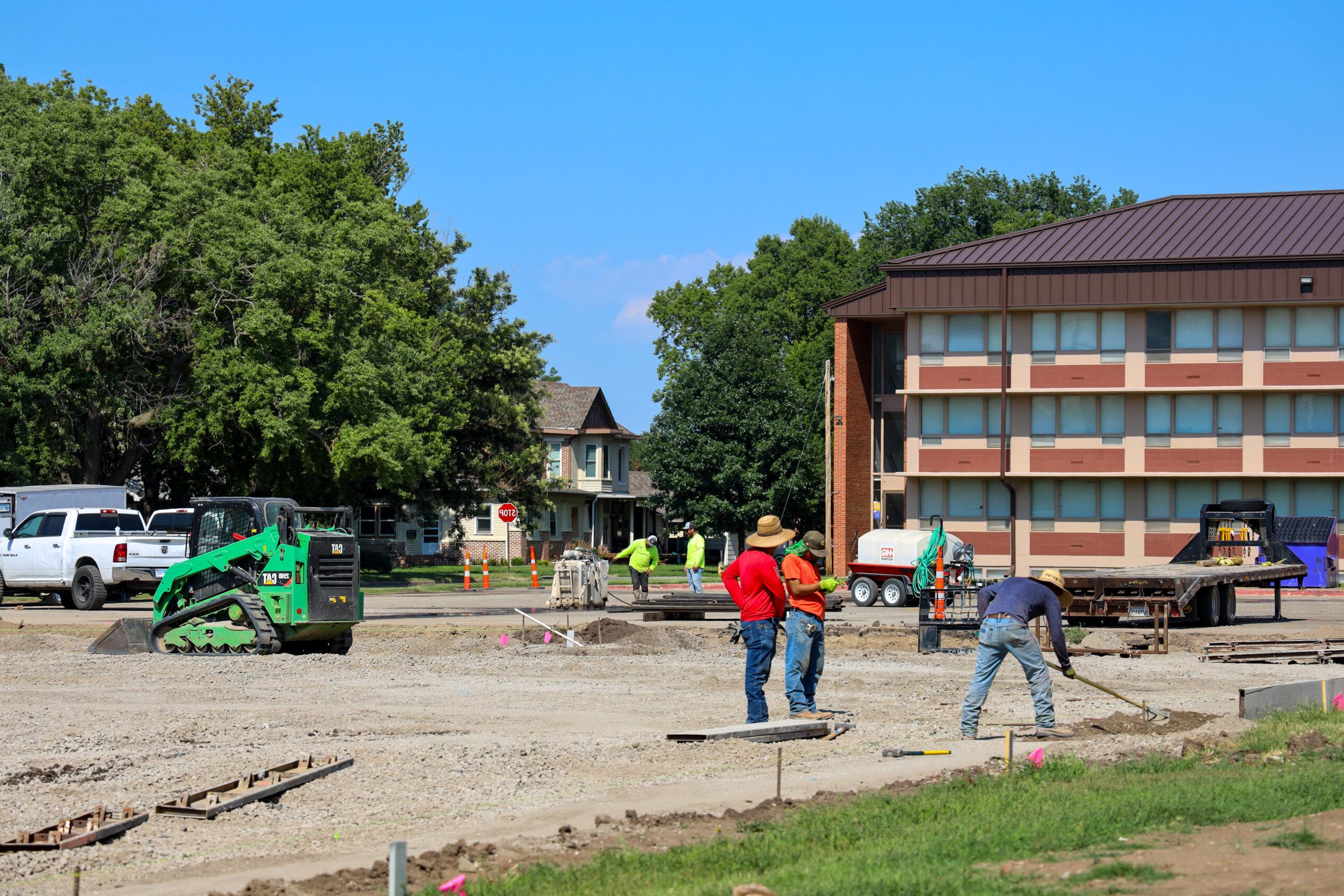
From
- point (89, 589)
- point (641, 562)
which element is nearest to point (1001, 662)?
point (641, 562)

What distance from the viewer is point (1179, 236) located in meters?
49.6

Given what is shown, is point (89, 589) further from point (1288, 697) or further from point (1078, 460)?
point (1078, 460)

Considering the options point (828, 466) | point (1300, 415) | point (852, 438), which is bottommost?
point (828, 466)

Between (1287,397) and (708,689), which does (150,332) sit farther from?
(1287,397)

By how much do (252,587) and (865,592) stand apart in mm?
19137

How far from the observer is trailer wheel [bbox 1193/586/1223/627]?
2862 centimetres

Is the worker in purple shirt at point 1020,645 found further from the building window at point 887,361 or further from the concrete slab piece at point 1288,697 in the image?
the building window at point 887,361

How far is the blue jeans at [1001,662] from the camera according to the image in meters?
12.8

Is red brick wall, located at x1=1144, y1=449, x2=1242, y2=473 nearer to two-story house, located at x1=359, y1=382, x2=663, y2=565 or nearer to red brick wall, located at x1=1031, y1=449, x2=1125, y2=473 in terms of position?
red brick wall, located at x1=1031, y1=449, x2=1125, y2=473

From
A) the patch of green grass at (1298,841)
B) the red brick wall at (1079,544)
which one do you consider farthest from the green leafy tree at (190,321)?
the patch of green grass at (1298,841)

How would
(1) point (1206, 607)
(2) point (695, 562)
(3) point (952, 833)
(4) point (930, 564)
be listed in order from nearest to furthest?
(3) point (952, 833), (1) point (1206, 607), (4) point (930, 564), (2) point (695, 562)

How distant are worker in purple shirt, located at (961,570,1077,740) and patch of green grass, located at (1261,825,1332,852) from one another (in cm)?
501

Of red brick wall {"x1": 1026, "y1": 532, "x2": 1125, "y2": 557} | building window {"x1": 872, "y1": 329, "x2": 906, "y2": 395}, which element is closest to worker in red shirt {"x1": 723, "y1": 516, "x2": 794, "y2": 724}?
red brick wall {"x1": 1026, "y1": 532, "x2": 1125, "y2": 557}

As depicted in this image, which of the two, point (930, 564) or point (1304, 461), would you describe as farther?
point (1304, 461)
